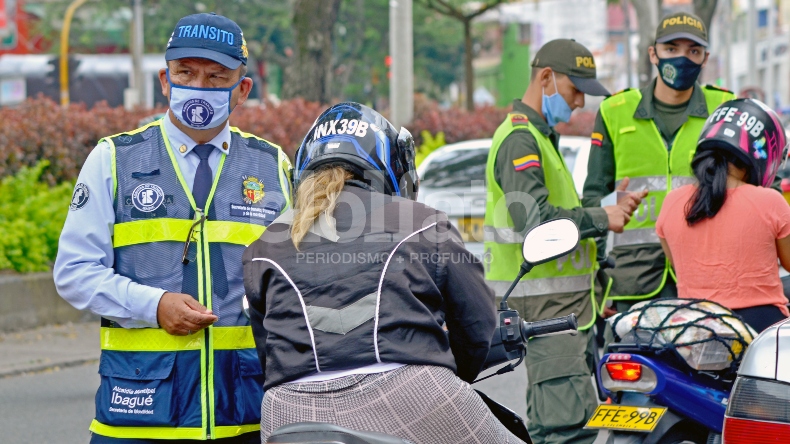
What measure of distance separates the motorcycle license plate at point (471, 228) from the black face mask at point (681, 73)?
12.3 ft

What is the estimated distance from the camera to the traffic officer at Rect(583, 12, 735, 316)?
541 centimetres

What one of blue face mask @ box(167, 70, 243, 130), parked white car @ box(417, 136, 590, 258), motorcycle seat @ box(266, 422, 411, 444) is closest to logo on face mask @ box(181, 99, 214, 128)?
blue face mask @ box(167, 70, 243, 130)

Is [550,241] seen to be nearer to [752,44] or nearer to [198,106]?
[198,106]

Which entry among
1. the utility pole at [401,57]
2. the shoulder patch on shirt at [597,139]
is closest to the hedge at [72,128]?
the utility pole at [401,57]

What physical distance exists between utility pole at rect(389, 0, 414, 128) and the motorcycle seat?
42.3 ft

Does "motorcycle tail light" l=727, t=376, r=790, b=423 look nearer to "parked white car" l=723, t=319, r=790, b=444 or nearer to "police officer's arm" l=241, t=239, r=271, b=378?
"parked white car" l=723, t=319, r=790, b=444

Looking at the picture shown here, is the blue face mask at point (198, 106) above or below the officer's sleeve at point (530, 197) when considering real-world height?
above

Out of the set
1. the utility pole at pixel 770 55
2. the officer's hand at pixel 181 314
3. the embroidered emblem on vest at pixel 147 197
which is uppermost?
the utility pole at pixel 770 55

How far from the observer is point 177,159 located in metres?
3.32

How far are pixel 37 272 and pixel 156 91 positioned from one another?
88.9 feet

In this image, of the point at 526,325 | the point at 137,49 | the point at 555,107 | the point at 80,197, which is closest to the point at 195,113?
the point at 80,197

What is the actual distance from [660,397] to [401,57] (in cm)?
1188

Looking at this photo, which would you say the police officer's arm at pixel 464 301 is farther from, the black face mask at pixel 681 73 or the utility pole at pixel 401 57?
the utility pole at pixel 401 57

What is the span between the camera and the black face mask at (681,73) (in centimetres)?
544
